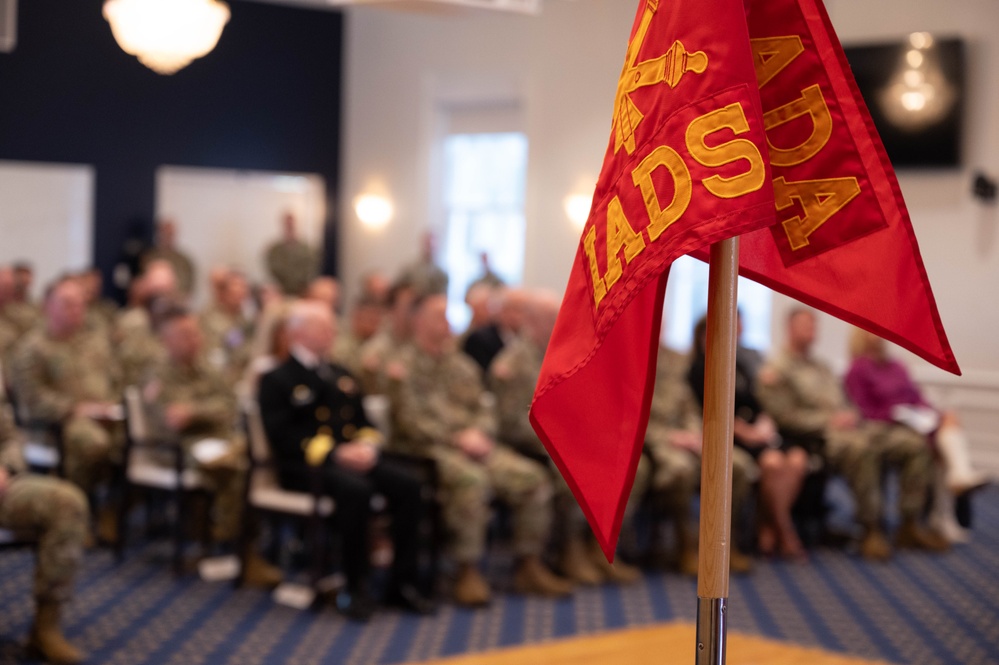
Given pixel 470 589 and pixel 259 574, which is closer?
pixel 470 589

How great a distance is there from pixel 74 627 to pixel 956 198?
7.65 meters

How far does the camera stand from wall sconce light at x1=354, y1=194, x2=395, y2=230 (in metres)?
13.8

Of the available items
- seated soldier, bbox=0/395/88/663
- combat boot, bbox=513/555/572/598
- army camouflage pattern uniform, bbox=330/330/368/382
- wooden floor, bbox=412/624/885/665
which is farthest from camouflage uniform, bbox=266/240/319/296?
wooden floor, bbox=412/624/885/665

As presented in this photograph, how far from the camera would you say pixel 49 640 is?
430cm

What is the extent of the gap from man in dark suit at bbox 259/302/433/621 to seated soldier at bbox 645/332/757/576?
4.97 feet

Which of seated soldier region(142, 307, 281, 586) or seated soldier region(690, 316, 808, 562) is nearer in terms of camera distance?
seated soldier region(142, 307, 281, 586)

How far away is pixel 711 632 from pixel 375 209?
12793mm

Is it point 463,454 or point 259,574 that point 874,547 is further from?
point 259,574

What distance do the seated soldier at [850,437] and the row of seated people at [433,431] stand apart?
11 millimetres

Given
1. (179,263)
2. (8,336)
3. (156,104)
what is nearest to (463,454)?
(8,336)

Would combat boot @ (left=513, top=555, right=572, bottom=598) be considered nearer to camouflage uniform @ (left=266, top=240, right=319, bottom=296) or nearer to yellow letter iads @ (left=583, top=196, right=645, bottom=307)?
yellow letter iads @ (left=583, top=196, right=645, bottom=307)

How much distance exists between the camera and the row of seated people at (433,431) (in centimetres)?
549

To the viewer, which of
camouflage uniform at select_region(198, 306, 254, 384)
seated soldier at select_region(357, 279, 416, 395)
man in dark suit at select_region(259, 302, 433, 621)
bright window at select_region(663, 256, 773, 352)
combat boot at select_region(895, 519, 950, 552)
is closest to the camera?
man in dark suit at select_region(259, 302, 433, 621)

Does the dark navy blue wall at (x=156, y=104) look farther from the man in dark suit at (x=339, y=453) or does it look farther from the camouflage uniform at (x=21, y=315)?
the man in dark suit at (x=339, y=453)
